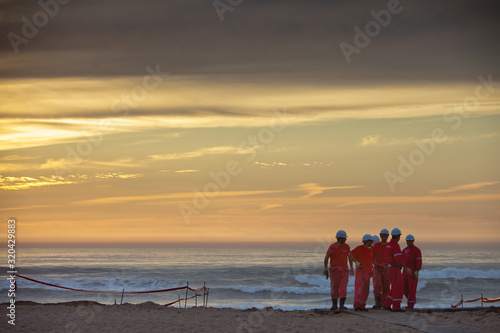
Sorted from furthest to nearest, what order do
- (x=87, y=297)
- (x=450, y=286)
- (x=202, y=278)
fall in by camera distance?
1. (x=202, y=278)
2. (x=450, y=286)
3. (x=87, y=297)

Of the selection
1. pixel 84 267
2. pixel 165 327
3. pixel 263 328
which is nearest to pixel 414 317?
pixel 263 328

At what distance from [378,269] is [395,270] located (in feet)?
1.61

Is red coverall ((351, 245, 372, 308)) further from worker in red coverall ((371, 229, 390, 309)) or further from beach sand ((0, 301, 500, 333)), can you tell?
beach sand ((0, 301, 500, 333))

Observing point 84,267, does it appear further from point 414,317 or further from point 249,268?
point 414,317

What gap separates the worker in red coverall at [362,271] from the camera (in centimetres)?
1584

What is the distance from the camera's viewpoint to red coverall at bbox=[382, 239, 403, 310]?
51.4ft

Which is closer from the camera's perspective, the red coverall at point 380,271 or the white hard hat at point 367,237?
the red coverall at point 380,271

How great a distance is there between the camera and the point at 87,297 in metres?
33.3

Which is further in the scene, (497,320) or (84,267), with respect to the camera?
(84,267)

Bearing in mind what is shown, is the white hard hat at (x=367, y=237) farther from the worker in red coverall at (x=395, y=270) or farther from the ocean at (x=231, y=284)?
the ocean at (x=231, y=284)

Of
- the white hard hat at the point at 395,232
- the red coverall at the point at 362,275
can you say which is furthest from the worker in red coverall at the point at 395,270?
the red coverall at the point at 362,275

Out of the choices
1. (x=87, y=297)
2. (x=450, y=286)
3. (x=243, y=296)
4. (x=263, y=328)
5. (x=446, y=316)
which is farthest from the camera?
(x=450, y=286)

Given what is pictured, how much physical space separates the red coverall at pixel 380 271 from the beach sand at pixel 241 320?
71 centimetres

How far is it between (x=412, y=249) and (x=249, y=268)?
42.2m
